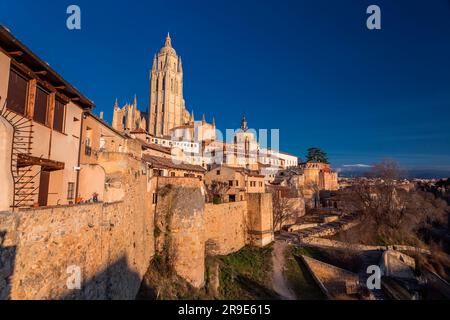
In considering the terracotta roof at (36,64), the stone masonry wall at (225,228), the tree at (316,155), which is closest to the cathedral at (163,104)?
the tree at (316,155)

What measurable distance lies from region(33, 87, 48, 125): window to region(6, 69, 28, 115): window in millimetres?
567

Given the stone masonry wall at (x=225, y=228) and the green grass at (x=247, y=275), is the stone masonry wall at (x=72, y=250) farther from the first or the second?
the stone masonry wall at (x=225, y=228)

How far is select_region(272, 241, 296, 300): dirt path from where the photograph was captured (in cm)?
2030

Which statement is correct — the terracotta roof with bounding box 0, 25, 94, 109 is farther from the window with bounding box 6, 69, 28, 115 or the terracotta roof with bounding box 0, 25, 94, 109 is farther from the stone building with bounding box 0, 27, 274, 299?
the window with bounding box 6, 69, 28, 115

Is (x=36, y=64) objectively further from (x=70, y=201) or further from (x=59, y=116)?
(x=70, y=201)

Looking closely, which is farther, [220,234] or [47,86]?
[220,234]

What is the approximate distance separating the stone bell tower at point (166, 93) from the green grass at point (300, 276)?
7224cm

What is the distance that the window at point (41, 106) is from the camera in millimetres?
9327

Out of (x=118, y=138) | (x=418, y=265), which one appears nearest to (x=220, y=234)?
(x=118, y=138)

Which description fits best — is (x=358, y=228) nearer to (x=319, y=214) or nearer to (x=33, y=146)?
(x=319, y=214)

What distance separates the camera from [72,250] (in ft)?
21.6

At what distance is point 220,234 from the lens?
23266mm

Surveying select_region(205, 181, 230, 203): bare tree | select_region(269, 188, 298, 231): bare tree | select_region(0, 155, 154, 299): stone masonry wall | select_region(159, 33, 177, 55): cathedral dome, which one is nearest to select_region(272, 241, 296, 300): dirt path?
select_region(269, 188, 298, 231): bare tree
